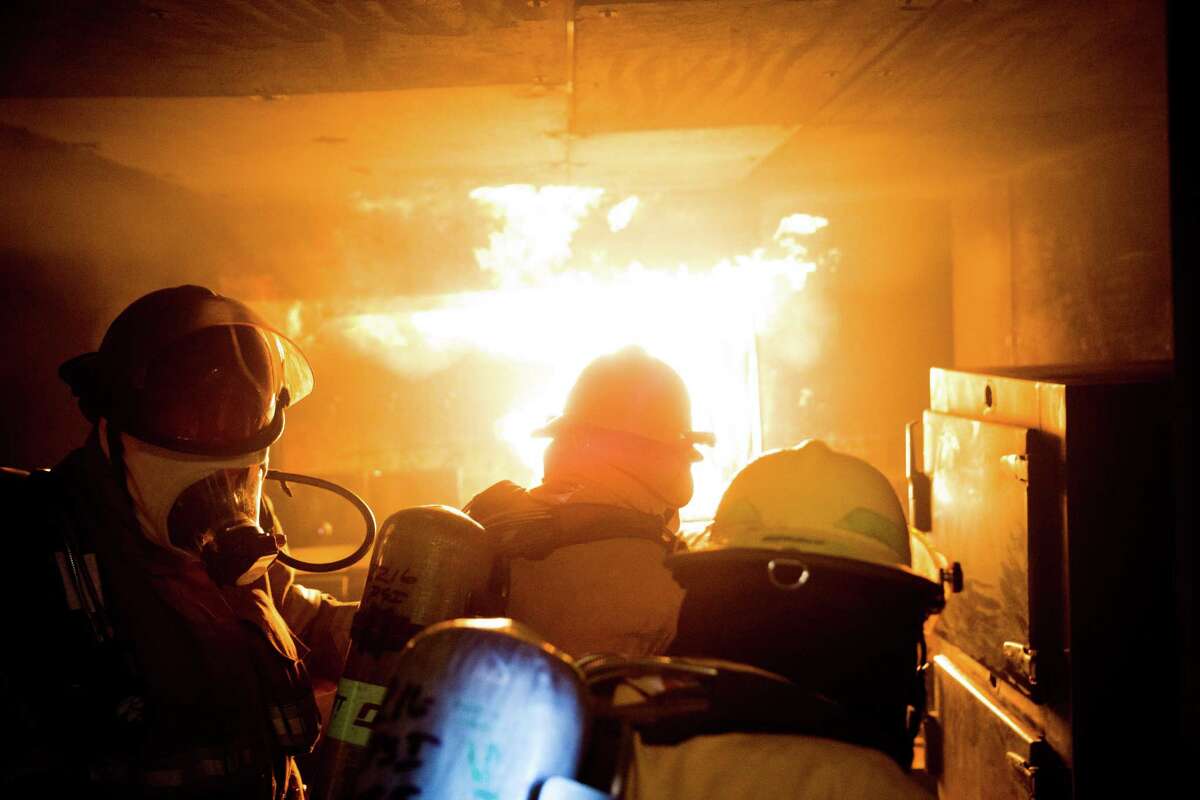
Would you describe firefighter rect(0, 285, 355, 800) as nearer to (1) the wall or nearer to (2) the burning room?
(2) the burning room

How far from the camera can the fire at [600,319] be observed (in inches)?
254

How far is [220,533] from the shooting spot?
2.56 metres

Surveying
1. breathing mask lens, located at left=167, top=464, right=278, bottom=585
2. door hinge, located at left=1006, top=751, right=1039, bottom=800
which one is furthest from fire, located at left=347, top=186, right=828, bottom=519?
breathing mask lens, located at left=167, top=464, right=278, bottom=585

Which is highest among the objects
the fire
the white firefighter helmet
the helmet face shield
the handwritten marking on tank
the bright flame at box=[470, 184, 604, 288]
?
the bright flame at box=[470, 184, 604, 288]

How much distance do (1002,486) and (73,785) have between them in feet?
10.5

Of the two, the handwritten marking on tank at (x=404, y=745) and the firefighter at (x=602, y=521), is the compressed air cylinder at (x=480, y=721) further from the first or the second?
the firefighter at (x=602, y=521)

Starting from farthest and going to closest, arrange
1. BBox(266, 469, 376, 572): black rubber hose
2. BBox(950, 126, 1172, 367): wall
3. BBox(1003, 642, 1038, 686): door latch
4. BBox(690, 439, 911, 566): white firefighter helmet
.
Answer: BBox(950, 126, 1172, 367): wall < BBox(1003, 642, 1038, 686): door latch < BBox(266, 469, 376, 572): black rubber hose < BBox(690, 439, 911, 566): white firefighter helmet

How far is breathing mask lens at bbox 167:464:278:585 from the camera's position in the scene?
2.51 m

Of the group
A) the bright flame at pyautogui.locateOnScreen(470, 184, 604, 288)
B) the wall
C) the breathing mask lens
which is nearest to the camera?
the breathing mask lens

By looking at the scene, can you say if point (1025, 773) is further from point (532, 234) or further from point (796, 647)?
point (532, 234)

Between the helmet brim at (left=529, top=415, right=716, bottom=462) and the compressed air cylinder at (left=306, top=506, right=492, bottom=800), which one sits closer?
the compressed air cylinder at (left=306, top=506, right=492, bottom=800)

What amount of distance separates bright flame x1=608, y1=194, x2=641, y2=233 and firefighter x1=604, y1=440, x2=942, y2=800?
188 inches

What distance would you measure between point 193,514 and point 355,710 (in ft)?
2.61

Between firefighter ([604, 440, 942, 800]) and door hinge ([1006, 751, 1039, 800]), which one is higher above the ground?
firefighter ([604, 440, 942, 800])
